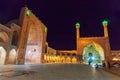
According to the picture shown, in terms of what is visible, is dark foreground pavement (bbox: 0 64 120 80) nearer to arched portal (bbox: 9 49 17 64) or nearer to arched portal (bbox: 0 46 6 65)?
arched portal (bbox: 0 46 6 65)

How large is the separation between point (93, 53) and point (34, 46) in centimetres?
2799

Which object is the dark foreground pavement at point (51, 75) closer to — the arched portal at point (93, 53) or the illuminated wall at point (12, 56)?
the illuminated wall at point (12, 56)

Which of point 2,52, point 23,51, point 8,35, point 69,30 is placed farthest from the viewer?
point 69,30

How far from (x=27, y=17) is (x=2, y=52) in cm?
965

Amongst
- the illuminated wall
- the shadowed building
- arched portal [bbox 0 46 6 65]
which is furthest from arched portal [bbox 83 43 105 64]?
arched portal [bbox 0 46 6 65]

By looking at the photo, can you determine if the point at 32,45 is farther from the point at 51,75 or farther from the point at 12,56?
the point at 51,75

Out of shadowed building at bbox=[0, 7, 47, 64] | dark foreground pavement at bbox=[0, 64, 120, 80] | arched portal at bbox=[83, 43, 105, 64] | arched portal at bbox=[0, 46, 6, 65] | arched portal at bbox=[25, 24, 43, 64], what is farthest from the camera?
arched portal at bbox=[83, 43, 105, 64]

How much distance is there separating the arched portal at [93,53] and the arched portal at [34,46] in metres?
21.3

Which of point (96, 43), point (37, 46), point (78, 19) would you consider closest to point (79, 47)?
point (96, 43)

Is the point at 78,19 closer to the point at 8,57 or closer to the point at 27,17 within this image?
the point at 27,17

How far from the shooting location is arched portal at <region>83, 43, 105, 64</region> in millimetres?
49656

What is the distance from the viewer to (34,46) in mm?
35344

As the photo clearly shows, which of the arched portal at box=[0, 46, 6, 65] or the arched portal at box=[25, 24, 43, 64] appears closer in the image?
the arched portal at box=[0, 46, 6, 65]

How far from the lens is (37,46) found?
35062mm
